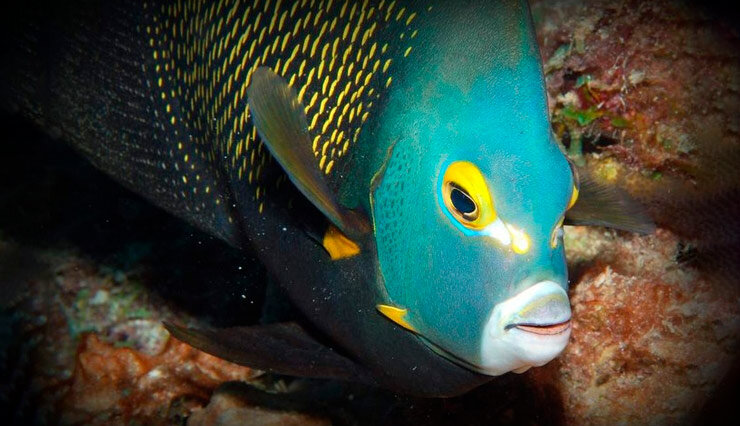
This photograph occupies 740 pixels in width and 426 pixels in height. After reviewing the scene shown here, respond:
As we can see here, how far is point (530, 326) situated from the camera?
4.80 ft

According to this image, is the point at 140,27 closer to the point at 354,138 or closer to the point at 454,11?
the point at 354,138

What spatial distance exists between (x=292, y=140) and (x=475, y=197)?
2.04ft

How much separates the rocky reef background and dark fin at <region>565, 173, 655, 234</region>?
27.7 inches

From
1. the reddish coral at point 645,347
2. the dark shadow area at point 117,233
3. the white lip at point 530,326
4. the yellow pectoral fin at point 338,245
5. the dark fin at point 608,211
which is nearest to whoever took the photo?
the white lip at point 530,326

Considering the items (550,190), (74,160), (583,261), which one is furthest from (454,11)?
(74,160)

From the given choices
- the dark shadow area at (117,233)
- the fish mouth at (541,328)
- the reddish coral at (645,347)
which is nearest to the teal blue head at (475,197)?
the fish mouth at (541,328)

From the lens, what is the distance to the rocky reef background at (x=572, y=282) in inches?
103

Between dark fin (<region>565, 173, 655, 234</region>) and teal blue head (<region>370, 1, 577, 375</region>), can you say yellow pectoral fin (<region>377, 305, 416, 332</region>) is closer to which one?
teal blue head (<region>370, 1, 577, 375</region>)

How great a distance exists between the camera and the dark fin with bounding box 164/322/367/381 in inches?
84.1

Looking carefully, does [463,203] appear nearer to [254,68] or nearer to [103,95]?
[254,68]

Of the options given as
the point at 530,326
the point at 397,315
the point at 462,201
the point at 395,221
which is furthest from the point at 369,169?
the point at 530,326

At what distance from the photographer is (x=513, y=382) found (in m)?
2.72

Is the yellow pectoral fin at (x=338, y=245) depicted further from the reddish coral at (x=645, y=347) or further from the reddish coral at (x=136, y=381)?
the reddish coral at (x=136, y=381)

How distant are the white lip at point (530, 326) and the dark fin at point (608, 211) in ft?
2.31
